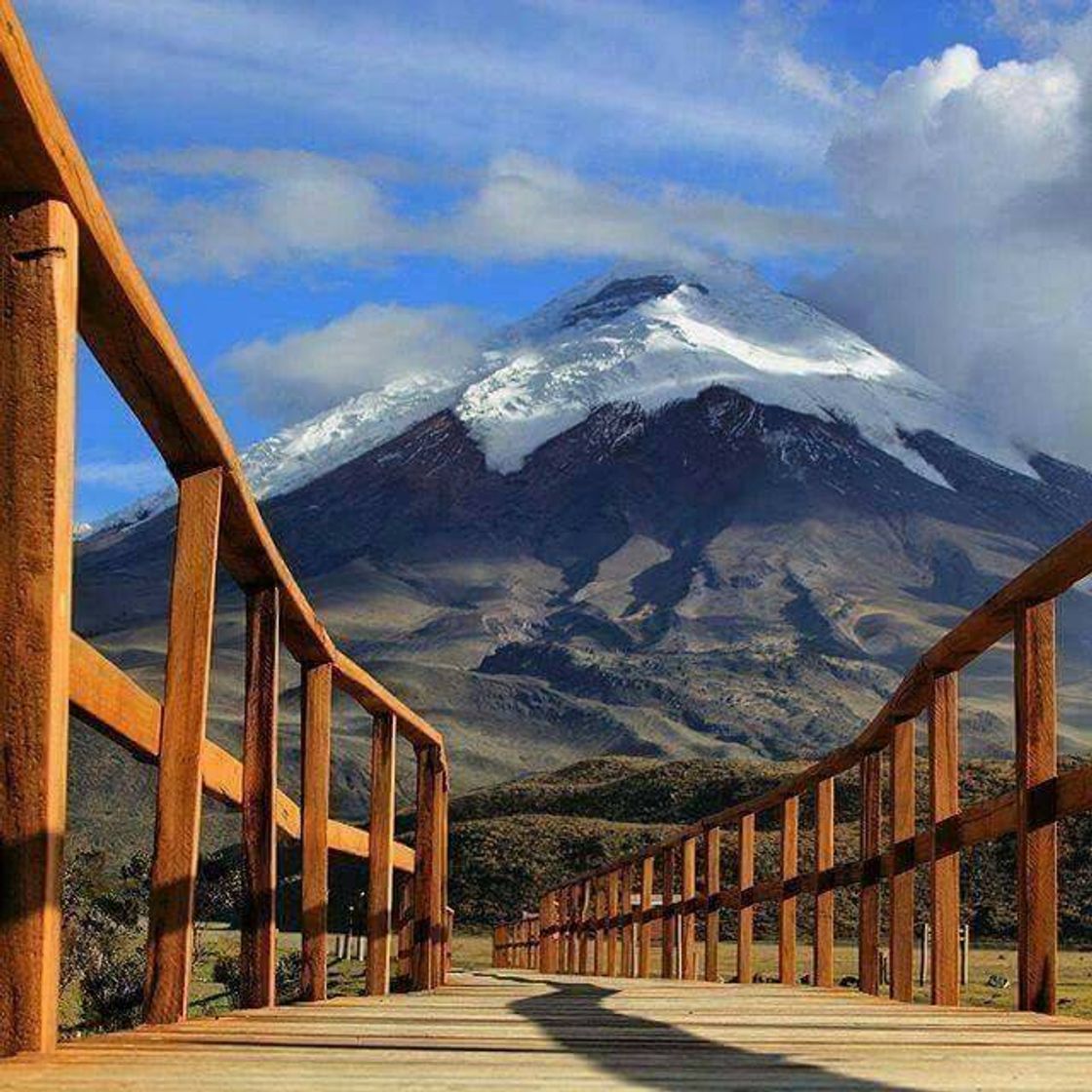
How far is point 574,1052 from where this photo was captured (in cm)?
371

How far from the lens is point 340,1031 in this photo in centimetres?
422

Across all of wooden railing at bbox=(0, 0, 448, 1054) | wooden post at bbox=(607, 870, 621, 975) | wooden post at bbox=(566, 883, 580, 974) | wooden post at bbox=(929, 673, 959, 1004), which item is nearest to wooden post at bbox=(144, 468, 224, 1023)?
wooden railing at bbox=(0, 0, 448, 1054)

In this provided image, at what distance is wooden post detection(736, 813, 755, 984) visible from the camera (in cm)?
982

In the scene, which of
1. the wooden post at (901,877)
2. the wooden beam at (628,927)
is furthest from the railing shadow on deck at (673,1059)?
the wooden beam at (628,927)

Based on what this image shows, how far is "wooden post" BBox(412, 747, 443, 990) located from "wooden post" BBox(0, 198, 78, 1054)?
6.36m

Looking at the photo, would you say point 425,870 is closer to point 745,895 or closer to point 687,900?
point 745,895

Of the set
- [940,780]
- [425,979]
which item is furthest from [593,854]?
[940,780]

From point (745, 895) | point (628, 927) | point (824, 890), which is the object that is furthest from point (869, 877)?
point (628, 927)

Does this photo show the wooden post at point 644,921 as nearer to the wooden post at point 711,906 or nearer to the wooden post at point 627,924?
the wooden post at point 627,924

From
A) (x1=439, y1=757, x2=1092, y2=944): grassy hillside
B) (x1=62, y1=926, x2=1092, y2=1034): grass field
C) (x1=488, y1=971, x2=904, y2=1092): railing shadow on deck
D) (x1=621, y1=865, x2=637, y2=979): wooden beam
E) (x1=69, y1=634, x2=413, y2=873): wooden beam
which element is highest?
(x1=439, y1=757, x2=1092, y2=944): grassy hillside

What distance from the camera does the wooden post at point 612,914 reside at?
15149mm

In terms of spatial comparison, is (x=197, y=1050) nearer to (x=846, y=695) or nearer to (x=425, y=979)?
(x=425, y=979)

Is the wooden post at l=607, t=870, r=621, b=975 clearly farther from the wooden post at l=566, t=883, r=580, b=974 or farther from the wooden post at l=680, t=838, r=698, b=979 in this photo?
the wooden post at l=566, t=883, r=580, b=974

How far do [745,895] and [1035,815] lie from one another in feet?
16.1
